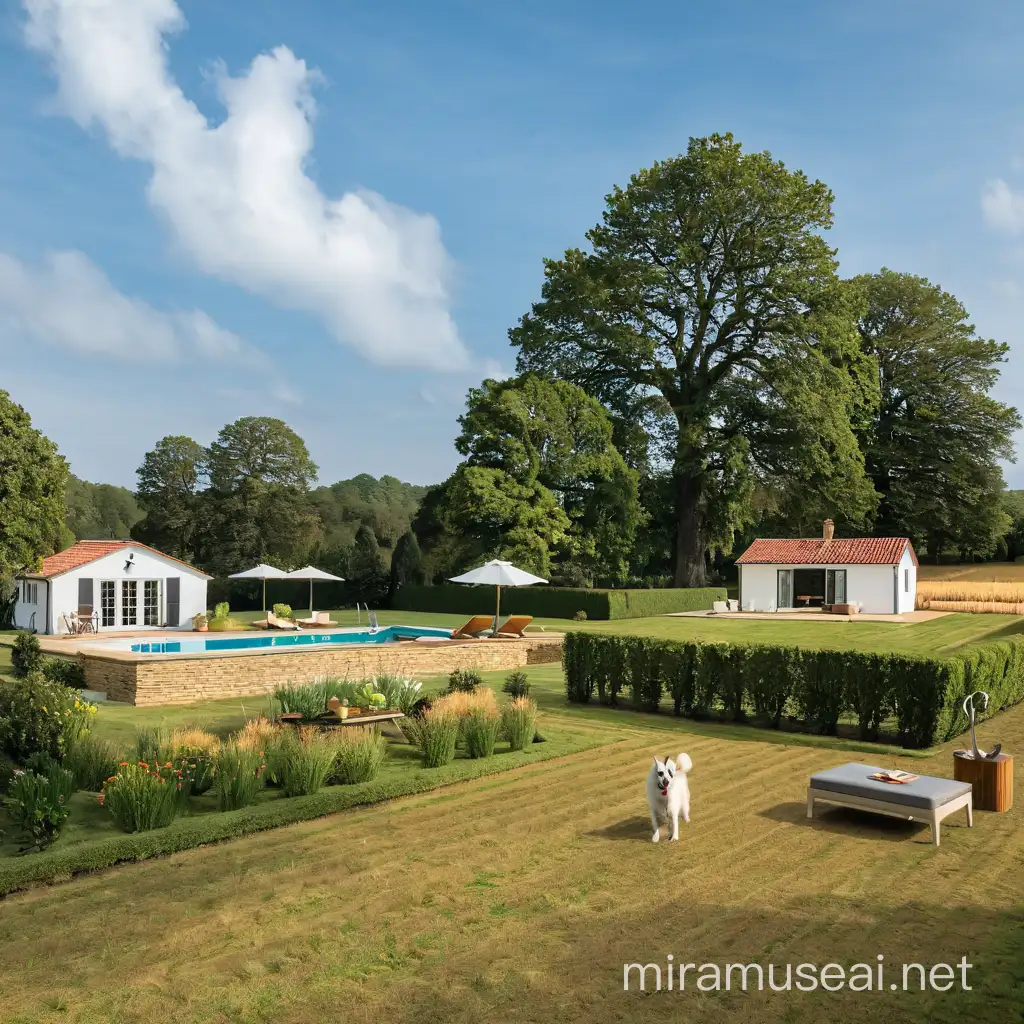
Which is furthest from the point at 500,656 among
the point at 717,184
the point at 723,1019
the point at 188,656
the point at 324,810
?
the point at 717,184

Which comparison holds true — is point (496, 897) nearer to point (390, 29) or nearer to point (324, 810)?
point (324, 810)

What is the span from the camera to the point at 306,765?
9016 mm

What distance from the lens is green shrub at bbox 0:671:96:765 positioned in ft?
31.6

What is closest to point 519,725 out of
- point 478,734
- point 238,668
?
point 478,734

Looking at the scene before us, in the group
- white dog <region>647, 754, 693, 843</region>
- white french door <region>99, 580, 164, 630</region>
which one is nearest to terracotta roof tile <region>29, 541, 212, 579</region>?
white french door <region>99, 580, 164, 630</region>

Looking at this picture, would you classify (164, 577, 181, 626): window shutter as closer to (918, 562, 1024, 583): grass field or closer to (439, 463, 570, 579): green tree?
(439, 463, 570, 579): green tree

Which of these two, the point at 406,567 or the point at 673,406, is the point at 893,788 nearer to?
the point at 406,567

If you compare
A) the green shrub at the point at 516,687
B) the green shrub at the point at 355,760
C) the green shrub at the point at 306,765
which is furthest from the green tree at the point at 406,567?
the green shrub at the point at 306,765

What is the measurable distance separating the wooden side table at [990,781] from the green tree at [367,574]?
112 ft

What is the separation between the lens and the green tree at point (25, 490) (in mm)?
25219

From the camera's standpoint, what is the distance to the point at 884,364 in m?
50.8

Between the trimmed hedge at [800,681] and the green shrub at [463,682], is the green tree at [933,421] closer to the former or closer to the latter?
the trimmed hedge at [800,681]

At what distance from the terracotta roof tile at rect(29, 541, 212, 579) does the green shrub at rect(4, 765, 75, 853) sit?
20.6 meters

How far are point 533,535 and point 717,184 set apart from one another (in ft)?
56.9
